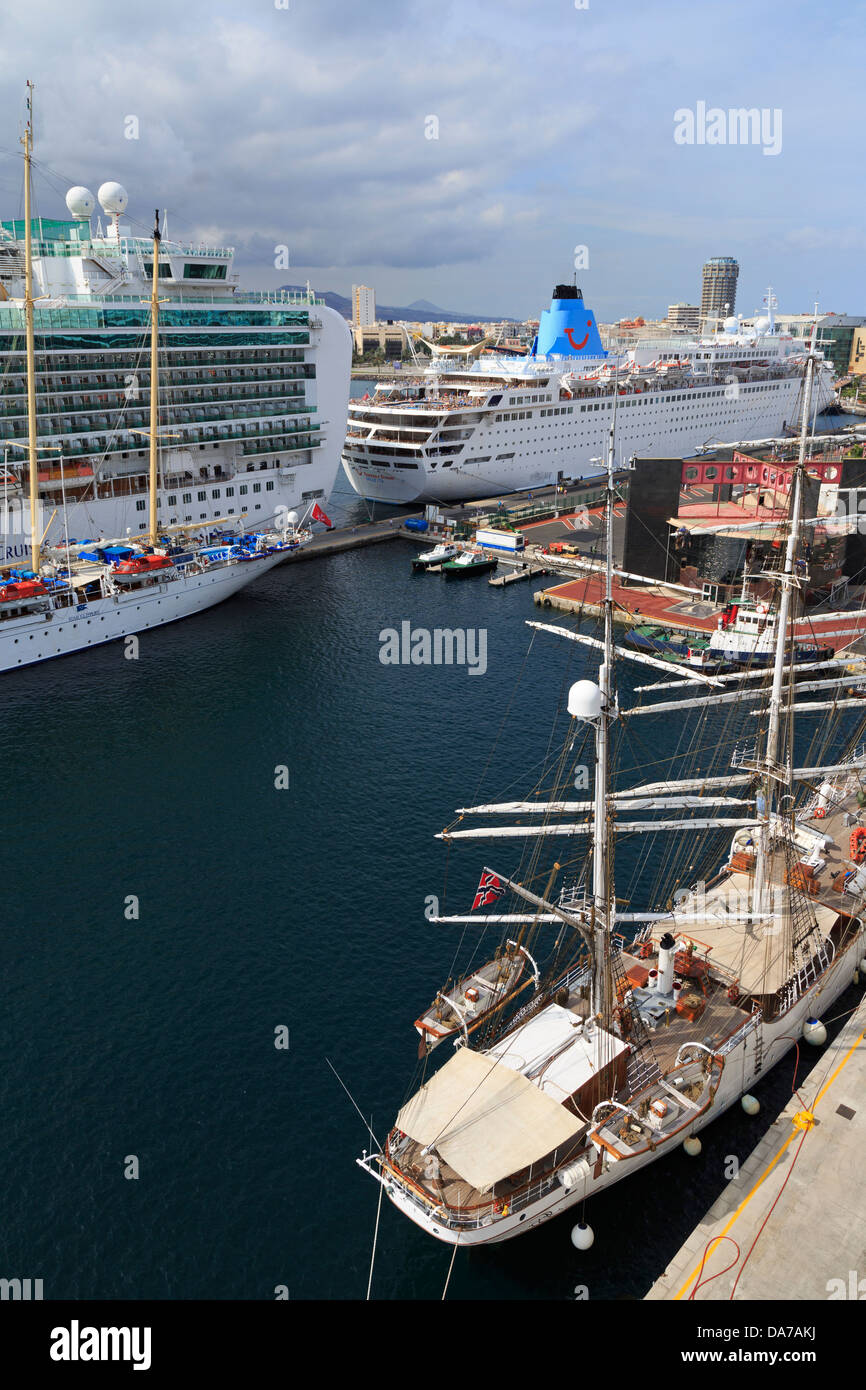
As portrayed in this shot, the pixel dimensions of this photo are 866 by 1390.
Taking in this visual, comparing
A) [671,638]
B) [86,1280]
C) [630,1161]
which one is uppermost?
[671,638]

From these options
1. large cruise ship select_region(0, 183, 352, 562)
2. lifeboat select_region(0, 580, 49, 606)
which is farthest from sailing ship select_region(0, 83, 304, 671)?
large cruise ship select_region(0, 183, 352, 562)

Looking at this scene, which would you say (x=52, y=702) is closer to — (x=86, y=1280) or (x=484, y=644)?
(x=484, y=644)

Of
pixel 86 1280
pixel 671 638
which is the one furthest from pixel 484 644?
pixel 86 1280

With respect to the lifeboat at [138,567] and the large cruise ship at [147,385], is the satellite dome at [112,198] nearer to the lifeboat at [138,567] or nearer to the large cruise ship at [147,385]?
the large cruise ship at [147,385]

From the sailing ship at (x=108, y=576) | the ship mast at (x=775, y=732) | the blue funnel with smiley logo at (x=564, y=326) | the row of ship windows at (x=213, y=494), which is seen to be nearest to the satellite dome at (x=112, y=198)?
the sailing ship at (x=108, y=576)

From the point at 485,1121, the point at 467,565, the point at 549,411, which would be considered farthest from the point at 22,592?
the point at 549,411

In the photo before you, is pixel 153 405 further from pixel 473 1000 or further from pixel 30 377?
pixel 473 1000

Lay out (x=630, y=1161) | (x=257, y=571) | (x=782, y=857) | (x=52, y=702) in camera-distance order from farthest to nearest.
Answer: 1. (x=257, y=571)
2. (x=52, y=702)
3. (x=782, y=857)
4. (x=630, y=1161)
